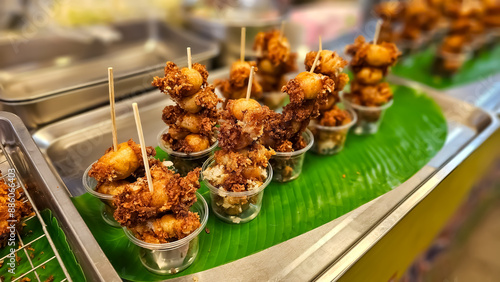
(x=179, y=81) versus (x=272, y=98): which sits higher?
(x=179, y=81)

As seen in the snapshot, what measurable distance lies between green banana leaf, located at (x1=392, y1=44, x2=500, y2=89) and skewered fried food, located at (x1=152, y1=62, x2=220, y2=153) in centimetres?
328

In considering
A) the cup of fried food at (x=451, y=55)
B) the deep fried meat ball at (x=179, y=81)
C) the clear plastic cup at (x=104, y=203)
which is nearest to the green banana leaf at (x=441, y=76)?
the cup of fried food at (x=451, y=55)

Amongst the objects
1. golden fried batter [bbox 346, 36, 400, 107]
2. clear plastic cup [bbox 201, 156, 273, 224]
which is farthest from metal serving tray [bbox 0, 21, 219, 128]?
golden fried batter [bbox 346, 36, 400, 107]

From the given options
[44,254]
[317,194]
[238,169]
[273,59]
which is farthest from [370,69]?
[44,254]

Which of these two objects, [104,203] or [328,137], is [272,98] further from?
[104,203]

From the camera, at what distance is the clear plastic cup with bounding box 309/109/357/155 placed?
8.61 ft

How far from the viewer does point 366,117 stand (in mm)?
2994

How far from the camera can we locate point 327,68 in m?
2.22

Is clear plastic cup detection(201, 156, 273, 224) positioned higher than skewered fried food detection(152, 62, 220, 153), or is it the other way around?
skewered fried food detection(152, 62, 220, 153)

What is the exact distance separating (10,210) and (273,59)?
200 cm

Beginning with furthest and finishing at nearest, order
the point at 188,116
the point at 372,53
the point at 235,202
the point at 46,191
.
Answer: the point at 372,53, the point at 188,116, the point at 235,202, the point at 46,191

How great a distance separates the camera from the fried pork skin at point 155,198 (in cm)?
154

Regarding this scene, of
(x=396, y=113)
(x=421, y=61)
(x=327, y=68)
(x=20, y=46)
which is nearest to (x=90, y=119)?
(x=327, y=68)

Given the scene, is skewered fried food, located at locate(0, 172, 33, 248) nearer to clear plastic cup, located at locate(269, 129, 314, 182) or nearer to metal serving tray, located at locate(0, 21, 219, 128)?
metal serving tray, located at locate(0, 21, 219, 128)
